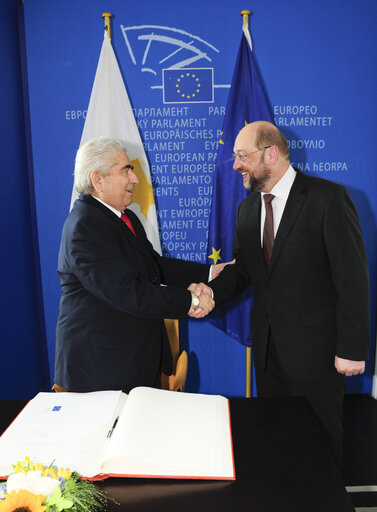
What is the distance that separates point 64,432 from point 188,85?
8.84 feet

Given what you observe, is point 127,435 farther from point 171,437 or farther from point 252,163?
point 252,163

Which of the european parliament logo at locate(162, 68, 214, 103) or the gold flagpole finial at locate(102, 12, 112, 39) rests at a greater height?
the gold flagpole finial at locate(102, 12, 112, 39)

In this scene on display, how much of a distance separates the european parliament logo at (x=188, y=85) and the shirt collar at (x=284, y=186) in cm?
142

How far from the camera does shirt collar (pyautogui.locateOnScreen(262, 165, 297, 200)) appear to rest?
2.09m

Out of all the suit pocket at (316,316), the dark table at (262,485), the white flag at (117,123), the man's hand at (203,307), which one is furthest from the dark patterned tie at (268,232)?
the white flag at (117,123)

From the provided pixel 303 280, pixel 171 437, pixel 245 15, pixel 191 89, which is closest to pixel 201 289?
pixel 303 280

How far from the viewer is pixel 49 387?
361cm

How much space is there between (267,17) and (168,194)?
147 centimetres

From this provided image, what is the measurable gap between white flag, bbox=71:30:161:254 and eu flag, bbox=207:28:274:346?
1.52ft

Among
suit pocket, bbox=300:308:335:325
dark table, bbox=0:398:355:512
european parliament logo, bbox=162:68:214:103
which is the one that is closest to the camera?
dark table, bbox=0:398:355:512

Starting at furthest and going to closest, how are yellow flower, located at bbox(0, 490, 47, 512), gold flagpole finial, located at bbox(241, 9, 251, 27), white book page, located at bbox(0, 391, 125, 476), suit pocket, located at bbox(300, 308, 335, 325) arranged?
gold flagpole finial, located at bbox(241, 9, 251, 27) → suit pocket, located at bbox(300, 308, 335, 325) → white book page, located at bbox(0, 391, 125, 476) → yellow flower, located at bbox(0, 490, 47, 512)

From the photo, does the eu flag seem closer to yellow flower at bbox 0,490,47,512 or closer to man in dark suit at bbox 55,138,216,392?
man in dark suit at bbox 55,138,216,392

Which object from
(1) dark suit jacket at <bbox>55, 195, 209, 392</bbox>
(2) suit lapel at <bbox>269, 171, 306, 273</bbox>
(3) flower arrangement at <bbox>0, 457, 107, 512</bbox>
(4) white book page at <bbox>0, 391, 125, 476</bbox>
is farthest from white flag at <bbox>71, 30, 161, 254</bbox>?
(3) flower arrangement at <bbox>0, 457, 107, 512</bbox>

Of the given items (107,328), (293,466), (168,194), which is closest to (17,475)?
(293,466)
